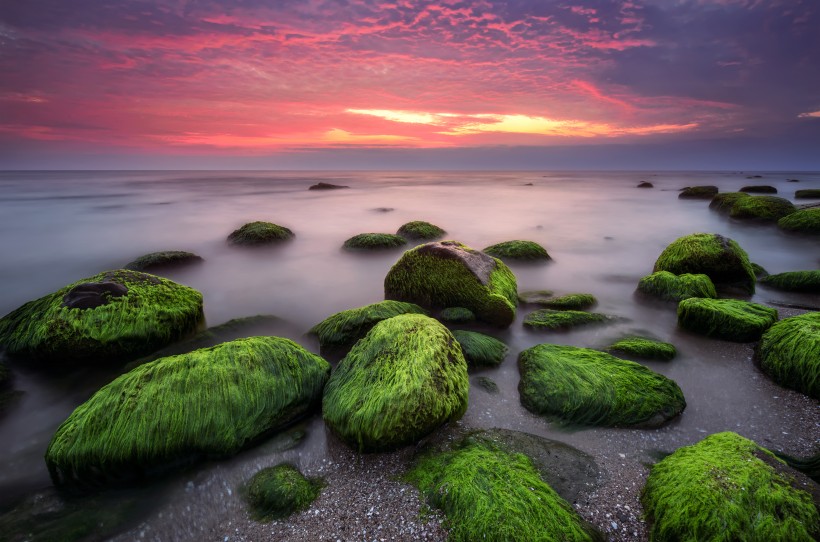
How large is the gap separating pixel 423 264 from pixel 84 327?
436 cm

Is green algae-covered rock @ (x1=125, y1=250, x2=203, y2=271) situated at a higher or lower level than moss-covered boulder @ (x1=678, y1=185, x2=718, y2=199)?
lower

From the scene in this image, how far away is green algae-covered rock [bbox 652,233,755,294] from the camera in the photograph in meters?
6.87

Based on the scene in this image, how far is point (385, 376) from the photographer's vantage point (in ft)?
11.3

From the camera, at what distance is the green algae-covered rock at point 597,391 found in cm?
A: 357

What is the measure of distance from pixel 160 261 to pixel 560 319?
28.3 ft

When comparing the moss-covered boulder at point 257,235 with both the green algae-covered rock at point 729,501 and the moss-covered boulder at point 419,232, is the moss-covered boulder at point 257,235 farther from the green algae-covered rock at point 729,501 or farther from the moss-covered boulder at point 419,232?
the green algae-covered rock at point 729,501

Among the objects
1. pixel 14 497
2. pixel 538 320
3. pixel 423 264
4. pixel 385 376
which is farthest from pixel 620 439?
pixel 14 497

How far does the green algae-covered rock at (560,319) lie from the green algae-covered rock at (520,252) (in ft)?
11.9

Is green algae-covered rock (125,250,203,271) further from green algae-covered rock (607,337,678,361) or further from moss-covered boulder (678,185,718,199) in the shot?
moss-covered boulder (678,185,718,199)

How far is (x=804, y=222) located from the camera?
41.5 feet

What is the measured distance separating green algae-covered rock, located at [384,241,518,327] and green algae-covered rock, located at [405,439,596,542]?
2807mm

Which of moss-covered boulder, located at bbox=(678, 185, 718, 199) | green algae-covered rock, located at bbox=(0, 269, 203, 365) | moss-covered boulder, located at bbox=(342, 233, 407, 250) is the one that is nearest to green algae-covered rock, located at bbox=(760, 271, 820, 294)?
moss-covered boulder, located at bbox=(342, 233, 407, 250)

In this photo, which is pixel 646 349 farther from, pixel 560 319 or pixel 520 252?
pixel 520 252

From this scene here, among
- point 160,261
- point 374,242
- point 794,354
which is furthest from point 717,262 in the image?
point 160,261
